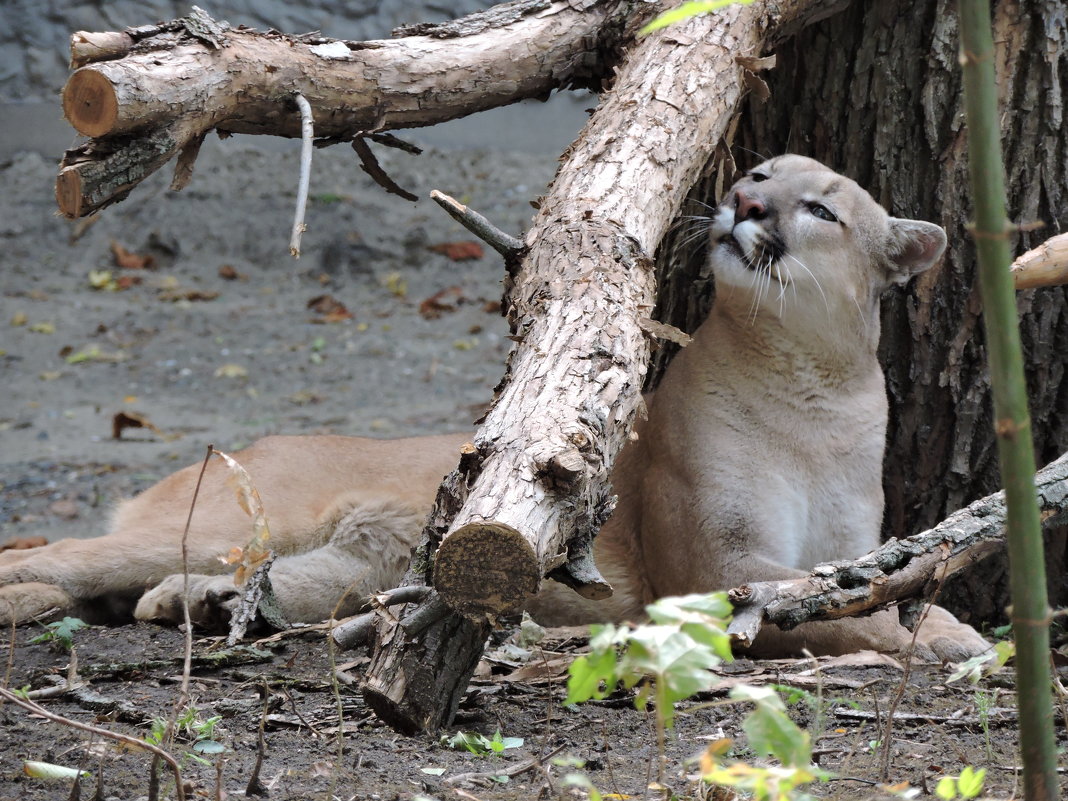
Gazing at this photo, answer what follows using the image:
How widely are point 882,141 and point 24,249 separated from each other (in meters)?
7.78

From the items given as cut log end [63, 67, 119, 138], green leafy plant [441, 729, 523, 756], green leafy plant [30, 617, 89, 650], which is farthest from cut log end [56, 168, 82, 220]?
green leafy plant [441, 729, 523, 756]

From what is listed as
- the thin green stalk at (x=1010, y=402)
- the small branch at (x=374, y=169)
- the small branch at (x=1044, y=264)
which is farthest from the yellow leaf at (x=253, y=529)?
the small branch at (x=1044, y=264)


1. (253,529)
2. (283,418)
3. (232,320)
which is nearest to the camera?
(253,529)

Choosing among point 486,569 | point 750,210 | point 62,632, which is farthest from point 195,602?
point 750,210

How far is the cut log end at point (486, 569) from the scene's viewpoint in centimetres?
211

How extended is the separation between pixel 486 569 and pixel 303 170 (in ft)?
3.72

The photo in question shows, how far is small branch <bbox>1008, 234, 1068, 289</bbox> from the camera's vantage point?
2.79 m

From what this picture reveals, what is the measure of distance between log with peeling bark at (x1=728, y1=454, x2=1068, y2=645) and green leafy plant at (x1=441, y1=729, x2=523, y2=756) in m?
0.58

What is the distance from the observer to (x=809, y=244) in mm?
3793

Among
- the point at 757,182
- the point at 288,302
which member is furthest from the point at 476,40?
the point at 288,302

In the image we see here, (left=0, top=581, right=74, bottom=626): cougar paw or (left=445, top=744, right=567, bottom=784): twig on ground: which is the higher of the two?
(left=445, top=744, right=567, bottom=784): twig on ground

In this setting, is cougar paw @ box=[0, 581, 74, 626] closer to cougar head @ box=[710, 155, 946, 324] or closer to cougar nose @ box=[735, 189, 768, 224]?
cougar head @ box=[710, 155, 946, 324]

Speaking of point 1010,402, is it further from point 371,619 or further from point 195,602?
point 195,602

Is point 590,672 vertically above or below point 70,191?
below
